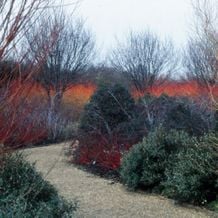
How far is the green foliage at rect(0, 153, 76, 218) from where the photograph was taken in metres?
4.64

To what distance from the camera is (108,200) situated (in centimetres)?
779

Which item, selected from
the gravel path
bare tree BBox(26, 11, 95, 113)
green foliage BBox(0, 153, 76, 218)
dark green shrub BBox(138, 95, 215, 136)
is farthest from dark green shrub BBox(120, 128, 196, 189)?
bare tree BBox(26, 11, 95, 113)

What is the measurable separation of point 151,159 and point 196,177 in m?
1.57

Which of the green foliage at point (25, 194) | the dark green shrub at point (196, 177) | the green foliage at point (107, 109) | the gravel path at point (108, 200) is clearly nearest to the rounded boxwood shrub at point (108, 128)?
the green foliage at point (107, 109)

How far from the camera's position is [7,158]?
18.7ft

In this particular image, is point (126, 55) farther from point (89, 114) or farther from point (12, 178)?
point (12, 178)

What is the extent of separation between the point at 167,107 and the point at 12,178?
252 inches

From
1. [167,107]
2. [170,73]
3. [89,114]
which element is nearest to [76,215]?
[167,107]

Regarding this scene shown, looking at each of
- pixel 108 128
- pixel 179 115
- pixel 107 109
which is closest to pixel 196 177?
pixel 179 115

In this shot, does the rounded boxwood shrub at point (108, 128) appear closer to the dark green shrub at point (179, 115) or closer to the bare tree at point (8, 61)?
the dark green shrub at point (179, 115)

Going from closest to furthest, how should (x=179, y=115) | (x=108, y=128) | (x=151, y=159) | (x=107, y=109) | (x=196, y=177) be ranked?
(x=196, y=177), (x=151, y=159), (x=179, y=115), (x=108, y=128), (x=107, y=109)

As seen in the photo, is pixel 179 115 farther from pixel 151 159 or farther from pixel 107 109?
pixel 107 109

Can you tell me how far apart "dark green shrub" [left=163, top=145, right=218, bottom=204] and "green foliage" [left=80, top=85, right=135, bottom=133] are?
17.7ft

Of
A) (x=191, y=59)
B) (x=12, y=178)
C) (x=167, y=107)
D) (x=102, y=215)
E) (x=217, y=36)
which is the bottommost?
(x=102, y=215)
